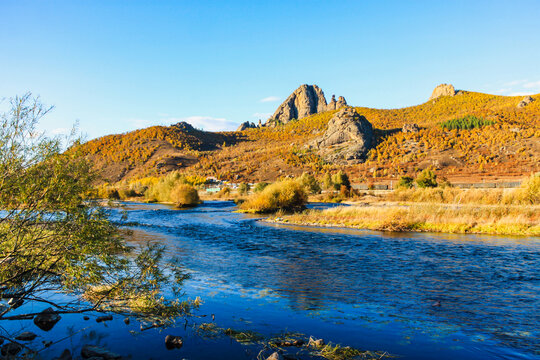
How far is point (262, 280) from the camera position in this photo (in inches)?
476

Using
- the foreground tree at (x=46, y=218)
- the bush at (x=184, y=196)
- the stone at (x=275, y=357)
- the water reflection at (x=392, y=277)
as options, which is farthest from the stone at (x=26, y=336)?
the bush at (x=184, y=196)

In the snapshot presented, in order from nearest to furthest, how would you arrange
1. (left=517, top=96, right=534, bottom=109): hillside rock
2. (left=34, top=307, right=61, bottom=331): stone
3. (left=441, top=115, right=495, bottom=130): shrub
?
(left=34, top=307, right=61, bottom=331): stone, (left=441, top=115, right=495, bottom=130): shrub, (left=517, top=96, right=534, bottom=109): hillside rock

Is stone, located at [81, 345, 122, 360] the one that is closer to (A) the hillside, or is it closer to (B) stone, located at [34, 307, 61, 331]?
(B) stone, located at [34, 307, 61, 331]

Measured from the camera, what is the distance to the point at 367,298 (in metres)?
9.92

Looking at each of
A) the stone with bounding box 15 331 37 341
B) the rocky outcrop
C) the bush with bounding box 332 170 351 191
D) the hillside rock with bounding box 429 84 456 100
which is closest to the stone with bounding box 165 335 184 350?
the stone with bounding box 15 331 37 341

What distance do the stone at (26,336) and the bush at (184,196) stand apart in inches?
1704

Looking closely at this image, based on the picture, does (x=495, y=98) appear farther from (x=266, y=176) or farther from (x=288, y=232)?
(x=288, y=232)

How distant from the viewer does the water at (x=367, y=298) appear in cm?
691

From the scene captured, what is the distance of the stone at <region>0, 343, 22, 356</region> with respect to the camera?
20.1ft

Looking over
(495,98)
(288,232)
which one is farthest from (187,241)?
(495,98)

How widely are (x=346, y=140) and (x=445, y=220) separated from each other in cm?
9608

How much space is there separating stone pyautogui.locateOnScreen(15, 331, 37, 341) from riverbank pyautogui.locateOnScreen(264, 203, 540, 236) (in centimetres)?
2088

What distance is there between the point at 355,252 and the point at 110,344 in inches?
476

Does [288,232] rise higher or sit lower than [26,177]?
lower
